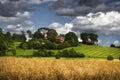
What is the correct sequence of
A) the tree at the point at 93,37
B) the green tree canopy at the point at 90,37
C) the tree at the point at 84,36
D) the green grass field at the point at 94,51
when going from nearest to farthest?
the green grass field at the point at 94,51, the tree at the point at 84,36, the green tree canopy at the point at 90,37, the tree at the point at 93,37

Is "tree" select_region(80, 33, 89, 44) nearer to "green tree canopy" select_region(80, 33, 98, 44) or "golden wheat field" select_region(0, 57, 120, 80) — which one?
"green tree canopy" select_region(80, 33, 98, 44)

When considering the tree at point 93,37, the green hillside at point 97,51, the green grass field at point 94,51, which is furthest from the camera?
the tree at point 93,37

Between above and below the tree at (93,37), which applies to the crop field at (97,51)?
below

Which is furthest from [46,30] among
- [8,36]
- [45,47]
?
[45,47]

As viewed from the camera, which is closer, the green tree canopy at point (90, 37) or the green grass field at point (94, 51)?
the green grass field at point (94, 51)

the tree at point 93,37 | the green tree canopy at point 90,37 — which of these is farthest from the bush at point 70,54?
the tree at point 93,37

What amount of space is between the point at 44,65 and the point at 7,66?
1.88 meters

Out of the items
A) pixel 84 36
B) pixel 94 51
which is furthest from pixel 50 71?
pixel 84 36

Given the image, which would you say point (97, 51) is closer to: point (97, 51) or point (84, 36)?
point (97, 51)

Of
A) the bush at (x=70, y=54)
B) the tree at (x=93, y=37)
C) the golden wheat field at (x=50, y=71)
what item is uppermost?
the tree at (x=93, y=37)

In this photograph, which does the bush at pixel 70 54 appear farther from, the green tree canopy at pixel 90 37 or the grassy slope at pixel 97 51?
the green tree canopy at pixel 90 37

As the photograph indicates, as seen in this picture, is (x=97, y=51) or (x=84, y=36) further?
(x=84, y=36)

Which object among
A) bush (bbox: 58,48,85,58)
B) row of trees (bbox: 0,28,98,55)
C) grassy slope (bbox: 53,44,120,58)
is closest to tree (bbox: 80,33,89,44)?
row of trees (bbox: 0,28,98,55)

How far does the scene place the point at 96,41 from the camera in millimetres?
174375
